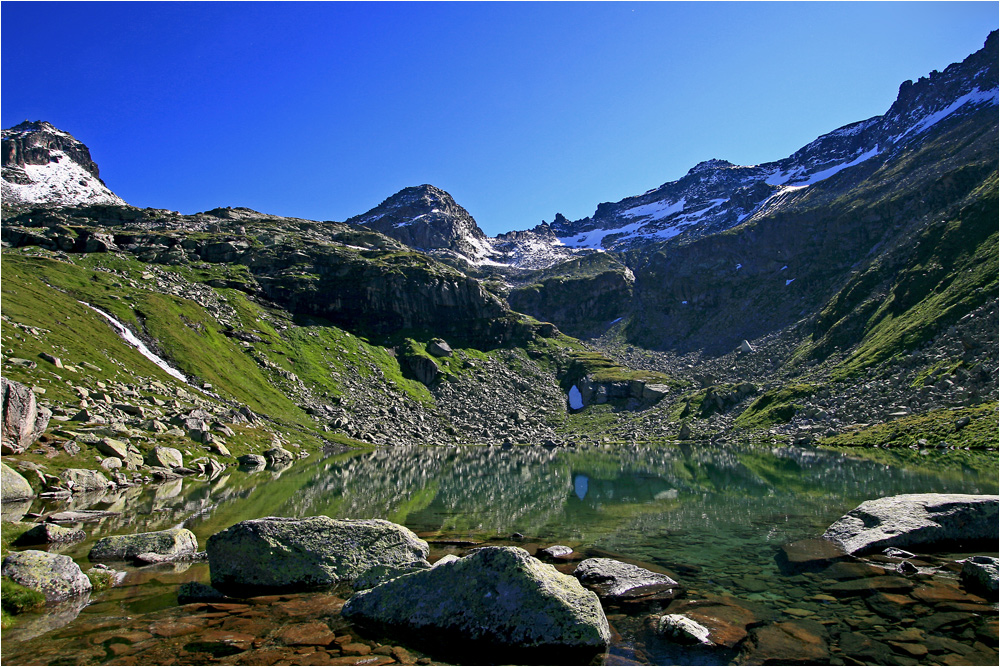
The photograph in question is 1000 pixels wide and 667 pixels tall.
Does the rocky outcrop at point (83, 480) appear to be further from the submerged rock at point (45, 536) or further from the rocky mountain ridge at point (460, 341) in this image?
the submerged rock at point (45, 536)

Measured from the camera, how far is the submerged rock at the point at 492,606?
1089 cm

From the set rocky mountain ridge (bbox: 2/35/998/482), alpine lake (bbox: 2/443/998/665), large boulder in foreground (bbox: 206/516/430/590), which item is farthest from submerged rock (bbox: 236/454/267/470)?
large boulder in foreground (bbox: 206/516/430/590)

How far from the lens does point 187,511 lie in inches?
1180

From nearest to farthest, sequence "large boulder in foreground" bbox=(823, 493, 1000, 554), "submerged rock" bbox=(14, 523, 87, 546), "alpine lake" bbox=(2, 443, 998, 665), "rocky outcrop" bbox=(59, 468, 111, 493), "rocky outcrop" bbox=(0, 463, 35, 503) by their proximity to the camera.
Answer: "alpine lake" bbox=(2, 443, 998, 665) < "large boulder in foreground" bbox=(823, 493, 1000, 554) < "submerged rock" bbox=(14, 523, 87, 546) < "rocky outcrop" bbox=(0, 463, 35, 503) < "rocky outcrop" bbox=(59, 468, 111, 493)

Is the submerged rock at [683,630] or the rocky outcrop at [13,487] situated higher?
the rocky outcrop at [13,487]

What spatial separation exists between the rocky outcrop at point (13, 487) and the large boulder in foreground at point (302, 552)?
22.5m

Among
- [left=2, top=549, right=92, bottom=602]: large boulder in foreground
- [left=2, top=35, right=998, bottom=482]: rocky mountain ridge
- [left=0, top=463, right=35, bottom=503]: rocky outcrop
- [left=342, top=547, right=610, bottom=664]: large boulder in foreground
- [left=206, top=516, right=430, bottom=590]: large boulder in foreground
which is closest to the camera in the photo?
[left=342, top=547, right=610, bottom=664]: large boulder in foreground

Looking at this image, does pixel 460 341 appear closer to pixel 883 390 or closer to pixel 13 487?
pixel 883 390

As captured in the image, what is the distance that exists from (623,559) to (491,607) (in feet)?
31.0

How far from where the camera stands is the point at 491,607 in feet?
37.8

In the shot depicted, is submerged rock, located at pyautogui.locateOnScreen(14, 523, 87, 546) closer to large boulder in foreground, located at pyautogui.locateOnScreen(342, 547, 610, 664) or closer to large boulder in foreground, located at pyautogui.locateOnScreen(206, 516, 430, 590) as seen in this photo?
large boulder in foreground, located at pyautogui.locateOnScreen(206, 516, 430, 590)

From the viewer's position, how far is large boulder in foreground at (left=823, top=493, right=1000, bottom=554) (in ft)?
60.6

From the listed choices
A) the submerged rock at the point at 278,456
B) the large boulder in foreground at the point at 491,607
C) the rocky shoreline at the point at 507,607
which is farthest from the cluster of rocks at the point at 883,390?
the large boulder in foreground at the point at 491,607

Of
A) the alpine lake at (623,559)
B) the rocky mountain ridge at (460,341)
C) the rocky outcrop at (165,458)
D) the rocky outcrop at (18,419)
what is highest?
the rocky mountain ridge at (460,341)
